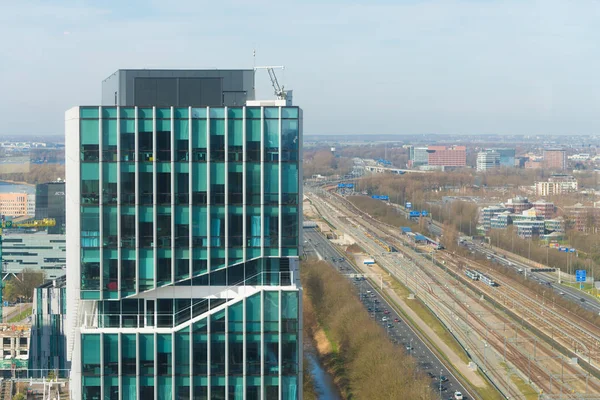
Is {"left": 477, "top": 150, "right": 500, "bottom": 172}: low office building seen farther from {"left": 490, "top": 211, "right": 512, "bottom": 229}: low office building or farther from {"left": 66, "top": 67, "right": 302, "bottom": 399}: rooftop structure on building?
{"left": 66, "top": 67, "right": 302, "bottom": 399}: rooftop structure on building

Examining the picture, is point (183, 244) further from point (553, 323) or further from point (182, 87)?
point (553, 323)

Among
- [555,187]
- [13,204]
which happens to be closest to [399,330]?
[13,204]

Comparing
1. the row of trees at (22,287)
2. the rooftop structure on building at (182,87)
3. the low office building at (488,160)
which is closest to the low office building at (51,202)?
the row of trees at (22,287)

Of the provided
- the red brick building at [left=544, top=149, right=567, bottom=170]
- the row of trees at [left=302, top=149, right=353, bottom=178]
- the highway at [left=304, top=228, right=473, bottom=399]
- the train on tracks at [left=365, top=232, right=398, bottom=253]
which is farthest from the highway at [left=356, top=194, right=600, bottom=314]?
the red brick building at [left=544, top=149, right=567, bottom=170]

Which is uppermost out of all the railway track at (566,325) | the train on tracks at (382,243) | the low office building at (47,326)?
the low office building at (47,326)

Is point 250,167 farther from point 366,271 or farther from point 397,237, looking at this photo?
point 397,237

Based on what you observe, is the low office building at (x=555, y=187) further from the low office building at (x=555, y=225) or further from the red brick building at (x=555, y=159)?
the red brick building at (x=555, y=159)

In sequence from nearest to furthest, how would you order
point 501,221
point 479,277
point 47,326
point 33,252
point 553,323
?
1. point 47,326
2. point 553,323
3. point 33,252
4. point 479,277
5. point 501,221
